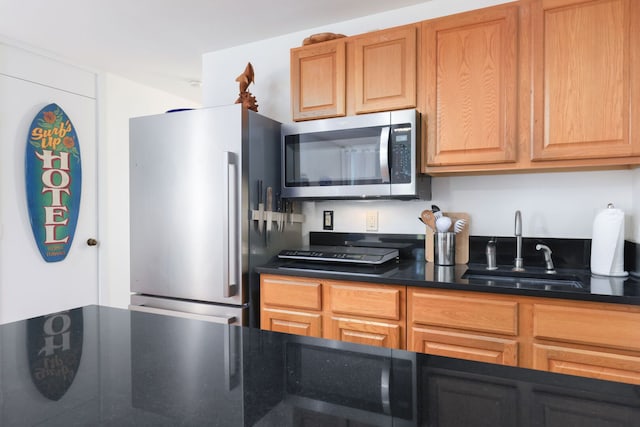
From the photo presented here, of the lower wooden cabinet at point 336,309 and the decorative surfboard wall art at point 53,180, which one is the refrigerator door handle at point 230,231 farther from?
the decorative surfboard wall art at point 53,180

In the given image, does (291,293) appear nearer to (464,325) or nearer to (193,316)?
(193,316)

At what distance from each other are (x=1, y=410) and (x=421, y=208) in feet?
7.12

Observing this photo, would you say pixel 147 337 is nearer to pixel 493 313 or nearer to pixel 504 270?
pixel 493 313

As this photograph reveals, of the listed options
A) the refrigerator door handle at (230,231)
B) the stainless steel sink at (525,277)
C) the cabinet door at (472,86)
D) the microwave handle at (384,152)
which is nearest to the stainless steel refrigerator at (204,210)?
the refrigerator door handle at (230,231)

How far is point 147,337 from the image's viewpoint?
0.94m

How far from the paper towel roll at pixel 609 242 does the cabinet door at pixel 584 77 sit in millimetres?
288

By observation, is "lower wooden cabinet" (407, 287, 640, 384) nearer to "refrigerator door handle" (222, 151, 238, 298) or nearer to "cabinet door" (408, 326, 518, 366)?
"cabinet door" (408, 326, 518, 366)

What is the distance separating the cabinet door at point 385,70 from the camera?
7.07 feet

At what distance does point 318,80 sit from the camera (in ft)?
7.85

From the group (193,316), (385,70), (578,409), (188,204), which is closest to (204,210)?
(188,204)

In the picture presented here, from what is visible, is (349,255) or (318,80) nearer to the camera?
(349,255)

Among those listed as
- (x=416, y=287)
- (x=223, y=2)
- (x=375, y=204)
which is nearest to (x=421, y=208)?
(x=375, y=204)

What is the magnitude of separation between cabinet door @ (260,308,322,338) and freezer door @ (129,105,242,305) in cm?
16

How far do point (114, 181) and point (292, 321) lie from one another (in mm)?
2501
